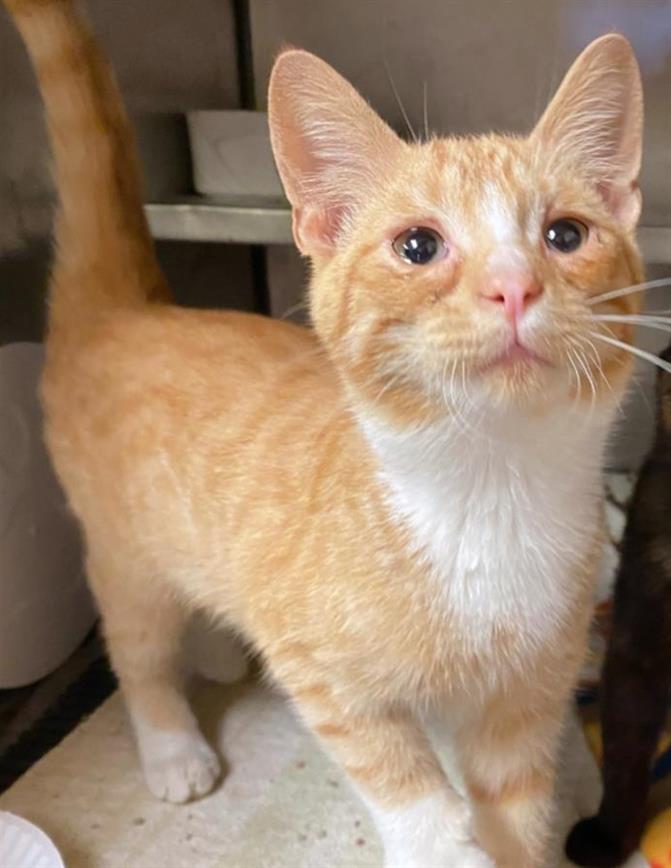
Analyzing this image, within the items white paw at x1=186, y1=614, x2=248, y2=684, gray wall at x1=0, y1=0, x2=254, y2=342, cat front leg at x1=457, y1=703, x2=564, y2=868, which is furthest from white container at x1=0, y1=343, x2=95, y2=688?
cat front leg at x1=457, y1=703, x2=564, y2=868

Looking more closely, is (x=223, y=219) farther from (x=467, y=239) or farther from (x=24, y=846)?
(x=24, y=846)

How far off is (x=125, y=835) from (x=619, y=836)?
0.54 m

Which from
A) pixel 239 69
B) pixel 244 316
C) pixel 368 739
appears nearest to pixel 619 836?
pixel 368 739

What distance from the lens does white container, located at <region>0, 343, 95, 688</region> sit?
4.11 ft

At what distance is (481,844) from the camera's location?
0.96 metres

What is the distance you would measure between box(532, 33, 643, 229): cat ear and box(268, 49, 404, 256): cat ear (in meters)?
0.13

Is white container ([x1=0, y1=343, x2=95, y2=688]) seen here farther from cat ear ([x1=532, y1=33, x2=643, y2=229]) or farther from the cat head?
cat ear ([x1=532, y1=33, x2=643, y2=229])

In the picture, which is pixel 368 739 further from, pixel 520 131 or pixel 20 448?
pixel 520 131

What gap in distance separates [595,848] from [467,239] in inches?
26.6

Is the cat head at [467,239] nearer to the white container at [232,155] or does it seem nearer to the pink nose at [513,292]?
the pink nose at [513,292]

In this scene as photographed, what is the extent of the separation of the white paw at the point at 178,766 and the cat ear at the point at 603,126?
0.78 metres

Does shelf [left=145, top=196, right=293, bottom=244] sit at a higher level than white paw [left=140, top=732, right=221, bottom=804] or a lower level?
higher

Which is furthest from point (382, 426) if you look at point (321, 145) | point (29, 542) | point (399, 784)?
point (29, 542)

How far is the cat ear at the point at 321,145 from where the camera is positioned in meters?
0.77
